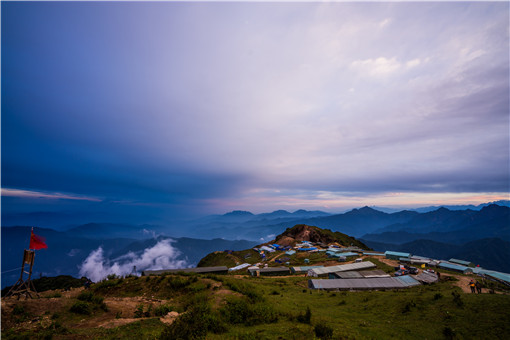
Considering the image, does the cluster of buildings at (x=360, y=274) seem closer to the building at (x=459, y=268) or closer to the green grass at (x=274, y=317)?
the building at (x=459, y=268)

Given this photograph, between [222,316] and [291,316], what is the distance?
19.0ft

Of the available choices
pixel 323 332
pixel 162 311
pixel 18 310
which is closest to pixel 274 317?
pixel 323 332

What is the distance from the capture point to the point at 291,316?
1628 centimetres

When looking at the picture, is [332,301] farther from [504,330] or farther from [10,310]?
[10,310]

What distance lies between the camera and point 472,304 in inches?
747

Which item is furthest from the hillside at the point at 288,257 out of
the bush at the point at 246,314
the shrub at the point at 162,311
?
the shrub at the point at 162,311

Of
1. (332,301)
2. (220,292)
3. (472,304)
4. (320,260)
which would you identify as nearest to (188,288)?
(220,292)

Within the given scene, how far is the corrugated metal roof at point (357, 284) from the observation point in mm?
35844

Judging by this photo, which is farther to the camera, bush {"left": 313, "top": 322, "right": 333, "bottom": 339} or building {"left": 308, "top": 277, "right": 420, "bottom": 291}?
building {"left": 308, "top": 277, "right": 420, "bottom": 291}

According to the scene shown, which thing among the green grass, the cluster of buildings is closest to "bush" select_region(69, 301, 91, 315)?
the green grass

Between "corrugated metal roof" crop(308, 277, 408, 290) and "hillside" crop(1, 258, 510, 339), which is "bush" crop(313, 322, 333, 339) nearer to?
"hillside" crop(1, 258, 510, 339)

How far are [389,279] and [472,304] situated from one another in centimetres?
2374

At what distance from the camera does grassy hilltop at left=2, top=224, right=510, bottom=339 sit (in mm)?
12234

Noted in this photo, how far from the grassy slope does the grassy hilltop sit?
59mm
